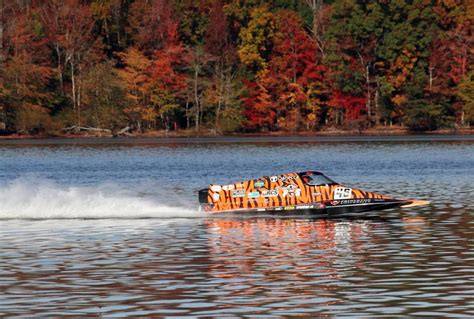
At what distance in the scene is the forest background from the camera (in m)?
169

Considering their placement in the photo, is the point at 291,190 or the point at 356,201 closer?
the point at 356,201

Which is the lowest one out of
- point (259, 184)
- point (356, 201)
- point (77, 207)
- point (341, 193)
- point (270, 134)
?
point (270, 134)

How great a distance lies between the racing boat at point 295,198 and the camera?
46.4 m

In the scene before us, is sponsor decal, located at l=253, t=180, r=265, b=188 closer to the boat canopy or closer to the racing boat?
the racing boat

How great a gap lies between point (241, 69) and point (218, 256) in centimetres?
14210

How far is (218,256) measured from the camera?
111 ft

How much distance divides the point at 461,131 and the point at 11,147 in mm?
64556

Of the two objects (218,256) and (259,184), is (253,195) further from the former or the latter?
(218,256)

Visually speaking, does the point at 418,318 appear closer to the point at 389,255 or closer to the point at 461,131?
the point at 389,255

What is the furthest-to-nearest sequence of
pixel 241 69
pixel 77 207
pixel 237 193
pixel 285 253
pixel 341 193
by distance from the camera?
pixel 241 69
pixel 77 207
pixel 237 193
pixel 341 193
pixel 285 253

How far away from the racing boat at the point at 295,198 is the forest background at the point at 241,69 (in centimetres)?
12088

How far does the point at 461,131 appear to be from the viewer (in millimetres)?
172875

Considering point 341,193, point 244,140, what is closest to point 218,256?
point 341,193

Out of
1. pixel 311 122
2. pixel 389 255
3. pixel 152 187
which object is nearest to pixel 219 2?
pixel 311 122
